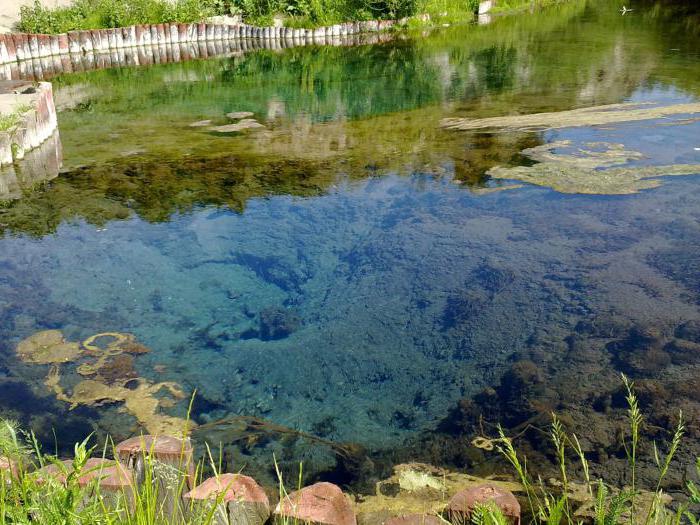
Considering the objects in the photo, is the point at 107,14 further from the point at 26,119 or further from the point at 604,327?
the point at 604,327

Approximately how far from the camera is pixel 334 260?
6074 millimetres

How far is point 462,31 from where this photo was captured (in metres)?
25.1

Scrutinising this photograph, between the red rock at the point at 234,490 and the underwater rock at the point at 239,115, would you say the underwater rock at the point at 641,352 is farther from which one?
the underwater rock at the point at 239,115

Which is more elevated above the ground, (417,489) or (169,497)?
(169,497)

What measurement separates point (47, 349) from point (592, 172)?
6194 millimetres

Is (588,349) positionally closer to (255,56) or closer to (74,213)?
(74,213)

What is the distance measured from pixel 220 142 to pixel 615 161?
583 centimetres

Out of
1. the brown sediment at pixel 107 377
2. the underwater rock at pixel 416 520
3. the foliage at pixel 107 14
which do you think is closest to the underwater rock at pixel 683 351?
the underwater rock at pixel 416 520

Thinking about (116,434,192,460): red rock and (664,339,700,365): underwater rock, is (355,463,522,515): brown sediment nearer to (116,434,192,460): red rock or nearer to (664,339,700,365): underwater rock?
(116,434,192,460): red rock

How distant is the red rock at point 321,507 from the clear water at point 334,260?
1125mm

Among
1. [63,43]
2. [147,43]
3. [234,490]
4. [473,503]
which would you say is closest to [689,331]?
[473,503]

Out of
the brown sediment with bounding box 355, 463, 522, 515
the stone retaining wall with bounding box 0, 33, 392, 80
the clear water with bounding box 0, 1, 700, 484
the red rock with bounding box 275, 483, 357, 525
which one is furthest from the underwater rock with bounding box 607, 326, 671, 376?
the stone retaining wall with bounding box 0, 33, 392, 80

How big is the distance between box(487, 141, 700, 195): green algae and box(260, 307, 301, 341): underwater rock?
12.6 feet

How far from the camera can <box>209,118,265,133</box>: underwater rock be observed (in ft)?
36.4
